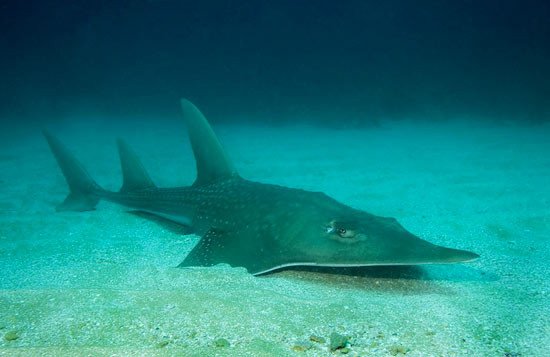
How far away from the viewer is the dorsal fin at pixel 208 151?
4.71m

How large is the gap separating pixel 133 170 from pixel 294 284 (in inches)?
128

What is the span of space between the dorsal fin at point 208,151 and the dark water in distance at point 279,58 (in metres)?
12.8

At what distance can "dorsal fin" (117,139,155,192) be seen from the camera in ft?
17.6

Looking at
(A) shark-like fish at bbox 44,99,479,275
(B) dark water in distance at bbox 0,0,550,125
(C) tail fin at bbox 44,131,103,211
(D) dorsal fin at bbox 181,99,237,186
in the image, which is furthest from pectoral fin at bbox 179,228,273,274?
(B) dark water in distance at bbox 0,0,550,125

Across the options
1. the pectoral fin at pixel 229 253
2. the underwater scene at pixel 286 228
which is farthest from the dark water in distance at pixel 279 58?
the pectoral fin at pixel 229 253

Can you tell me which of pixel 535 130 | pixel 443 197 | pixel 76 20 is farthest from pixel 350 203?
pixel 76 20

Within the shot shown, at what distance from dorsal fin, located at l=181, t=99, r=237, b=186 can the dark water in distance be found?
12.8m

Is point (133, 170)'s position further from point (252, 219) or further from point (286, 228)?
point (286, 228)

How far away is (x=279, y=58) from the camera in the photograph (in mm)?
29016

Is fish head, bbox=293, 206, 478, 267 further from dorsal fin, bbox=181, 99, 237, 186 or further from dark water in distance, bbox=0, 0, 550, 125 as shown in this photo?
dark water in distance, bbox=0, 0, 550, 125

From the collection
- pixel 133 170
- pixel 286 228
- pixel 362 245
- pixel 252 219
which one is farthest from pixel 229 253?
pixel 133 170

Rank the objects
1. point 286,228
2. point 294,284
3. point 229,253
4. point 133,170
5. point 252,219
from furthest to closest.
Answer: point 133,170 → point 252,219 → point 229,253 → point 286,228 → point 294,284

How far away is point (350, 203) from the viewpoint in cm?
607

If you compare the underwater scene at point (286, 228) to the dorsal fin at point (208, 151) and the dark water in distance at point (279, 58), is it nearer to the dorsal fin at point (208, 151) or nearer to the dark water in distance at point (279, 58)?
the dorsal fin at point (208, 151)
